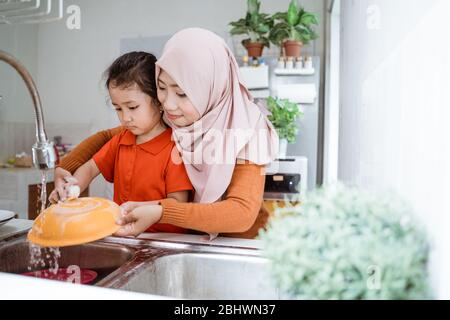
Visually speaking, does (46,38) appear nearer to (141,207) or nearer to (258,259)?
(141,207)

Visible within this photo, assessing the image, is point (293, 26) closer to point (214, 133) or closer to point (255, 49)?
point (255, 49)

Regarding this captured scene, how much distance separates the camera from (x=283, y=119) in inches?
77.6

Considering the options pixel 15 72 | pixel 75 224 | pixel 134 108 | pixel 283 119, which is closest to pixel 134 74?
pixel 134 108

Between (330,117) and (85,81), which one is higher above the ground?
(85,81)

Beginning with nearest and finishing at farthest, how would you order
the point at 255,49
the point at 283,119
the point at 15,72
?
the point at 283,119, the point at 255,49, the point at 15,72

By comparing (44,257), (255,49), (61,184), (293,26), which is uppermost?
(293,26)

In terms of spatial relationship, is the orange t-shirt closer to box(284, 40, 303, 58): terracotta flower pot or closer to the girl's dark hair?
the girl's dark hair

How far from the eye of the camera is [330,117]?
210 cm

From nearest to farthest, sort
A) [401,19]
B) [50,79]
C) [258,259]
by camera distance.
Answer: [401,19]
[258,259]
[50,79]

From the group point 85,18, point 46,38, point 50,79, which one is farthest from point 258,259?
point 46,38

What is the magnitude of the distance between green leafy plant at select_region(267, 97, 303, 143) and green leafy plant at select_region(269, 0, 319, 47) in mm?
343

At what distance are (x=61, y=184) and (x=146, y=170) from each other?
0.19 m

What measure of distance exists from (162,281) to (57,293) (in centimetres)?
24
